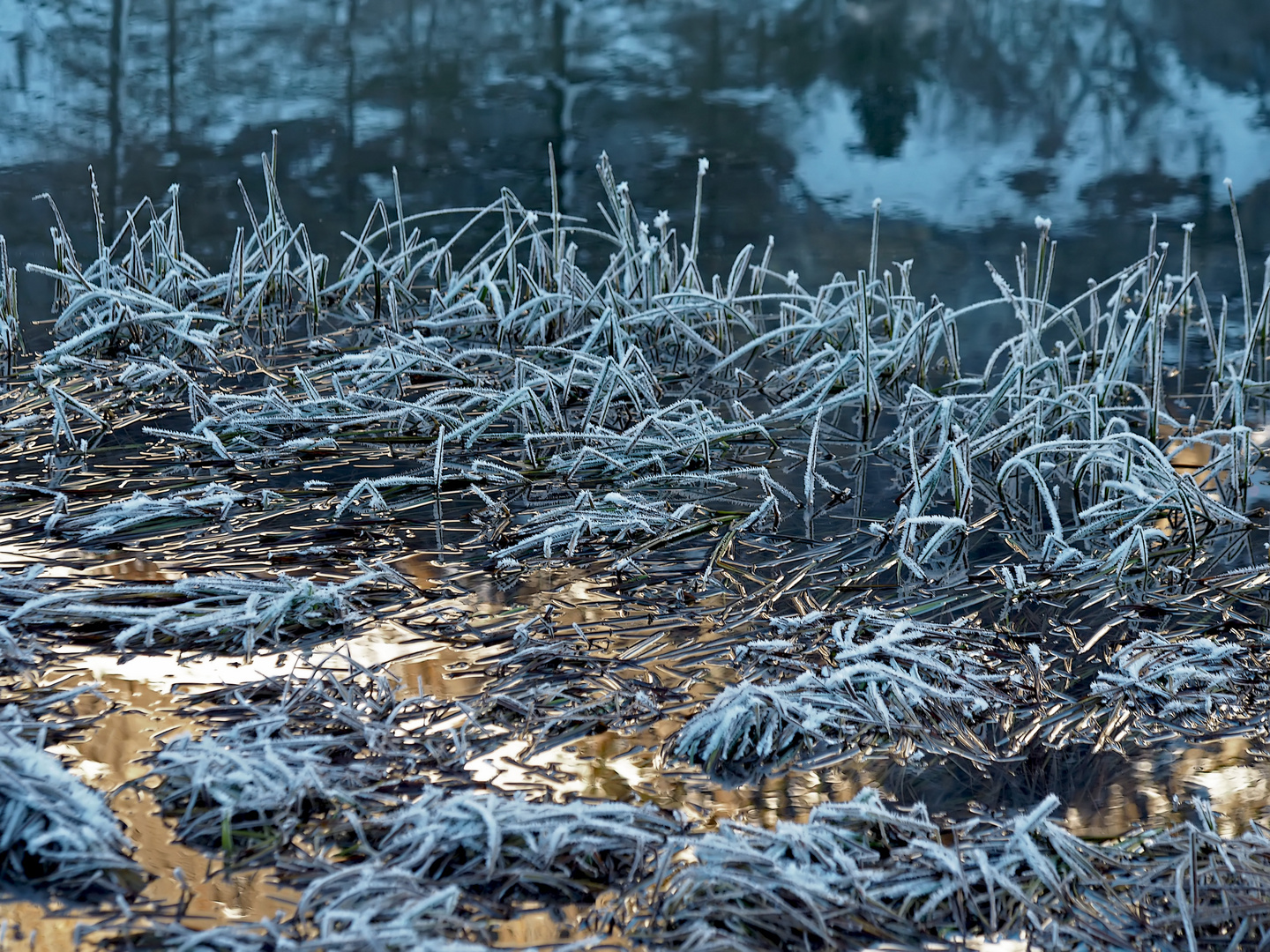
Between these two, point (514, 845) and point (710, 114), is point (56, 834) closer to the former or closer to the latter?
point (514, 845)

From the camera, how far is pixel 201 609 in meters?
2.36

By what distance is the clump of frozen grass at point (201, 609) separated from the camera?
90.4 inches

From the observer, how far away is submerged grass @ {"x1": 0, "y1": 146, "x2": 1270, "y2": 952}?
1663 mm

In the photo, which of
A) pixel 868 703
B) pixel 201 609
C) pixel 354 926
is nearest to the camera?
pixel 354 926

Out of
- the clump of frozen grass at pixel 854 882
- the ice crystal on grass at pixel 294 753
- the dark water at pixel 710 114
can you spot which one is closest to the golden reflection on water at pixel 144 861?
the ice crystal on grass at pixel 294 753

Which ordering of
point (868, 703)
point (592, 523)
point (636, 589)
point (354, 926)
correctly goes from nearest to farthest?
Answer: point (354, 926)
point (868, 703)
point (636, 589)
point (592, 523)

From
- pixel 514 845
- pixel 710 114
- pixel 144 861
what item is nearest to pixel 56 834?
pixel 144 861

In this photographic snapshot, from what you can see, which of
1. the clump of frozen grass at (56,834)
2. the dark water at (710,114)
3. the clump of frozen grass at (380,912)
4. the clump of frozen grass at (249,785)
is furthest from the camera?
the dark water at (710,114)

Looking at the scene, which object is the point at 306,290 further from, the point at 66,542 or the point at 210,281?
the point at 66,542

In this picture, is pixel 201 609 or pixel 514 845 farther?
pixel 201 609

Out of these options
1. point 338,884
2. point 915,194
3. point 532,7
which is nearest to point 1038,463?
point 338,884

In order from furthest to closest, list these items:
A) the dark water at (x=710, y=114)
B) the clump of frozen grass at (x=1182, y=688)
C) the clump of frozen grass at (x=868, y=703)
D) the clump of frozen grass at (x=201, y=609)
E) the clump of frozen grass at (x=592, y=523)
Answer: the dark water at (x=710, y=114), the clump of frozen grass at (x=592, y=523), the clump of frozen grass at (x=201, y=609), the clump of frozen grass at (x=1182, y=688), the clump of frozen grass at (x=868, y=703)

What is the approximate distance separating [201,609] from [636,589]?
0.85m

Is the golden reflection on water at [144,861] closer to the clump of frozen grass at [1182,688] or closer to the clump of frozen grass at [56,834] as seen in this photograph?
the clump of frozen grass at [56,834]
